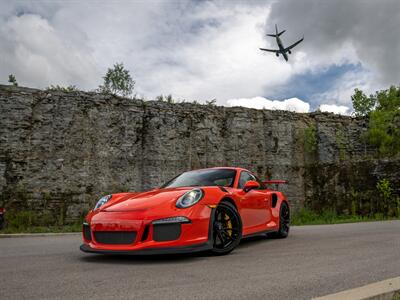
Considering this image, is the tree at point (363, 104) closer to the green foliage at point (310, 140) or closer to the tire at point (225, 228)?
the green foliage at point (310, 140)

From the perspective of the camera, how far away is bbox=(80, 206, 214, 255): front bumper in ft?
16.4

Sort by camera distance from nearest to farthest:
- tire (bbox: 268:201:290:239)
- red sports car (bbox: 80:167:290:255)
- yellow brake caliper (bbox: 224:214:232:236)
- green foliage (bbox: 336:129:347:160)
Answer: red sports car (bbox: 80:167:290:255) → yellow brake caliper (bbox: 224:214:232:236) → tire (bbox: 268:201:290:239) → green foliage (bbox: 336:129:347:160)

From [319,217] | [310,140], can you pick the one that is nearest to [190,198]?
[319,217]

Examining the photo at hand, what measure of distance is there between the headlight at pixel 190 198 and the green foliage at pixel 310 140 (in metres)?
12.8

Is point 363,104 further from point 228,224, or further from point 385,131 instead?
point 228,224

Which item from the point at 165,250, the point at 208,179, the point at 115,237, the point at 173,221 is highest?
the point at 208,179

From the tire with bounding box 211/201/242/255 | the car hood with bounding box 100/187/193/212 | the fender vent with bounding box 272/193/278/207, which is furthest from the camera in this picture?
the fender vent with bounding box 272/193/278/207

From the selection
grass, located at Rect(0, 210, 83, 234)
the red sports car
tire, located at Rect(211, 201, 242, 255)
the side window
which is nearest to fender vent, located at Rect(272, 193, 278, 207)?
the side window

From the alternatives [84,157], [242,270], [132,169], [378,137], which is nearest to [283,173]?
[378,137]

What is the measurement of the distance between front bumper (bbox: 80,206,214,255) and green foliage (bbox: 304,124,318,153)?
42.6 ft

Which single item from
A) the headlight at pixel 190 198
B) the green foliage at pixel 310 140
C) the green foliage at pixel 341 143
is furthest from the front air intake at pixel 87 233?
the green foliage at pixel 341 143

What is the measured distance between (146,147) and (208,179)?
826 cm

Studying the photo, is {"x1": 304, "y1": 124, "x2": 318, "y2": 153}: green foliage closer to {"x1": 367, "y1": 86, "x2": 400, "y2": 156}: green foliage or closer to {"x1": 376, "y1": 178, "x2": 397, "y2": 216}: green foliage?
{"x1": 367, "y1": 86, "x2": 400, "y2": 156}: green foliage

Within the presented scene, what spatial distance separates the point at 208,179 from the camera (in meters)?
6.67
